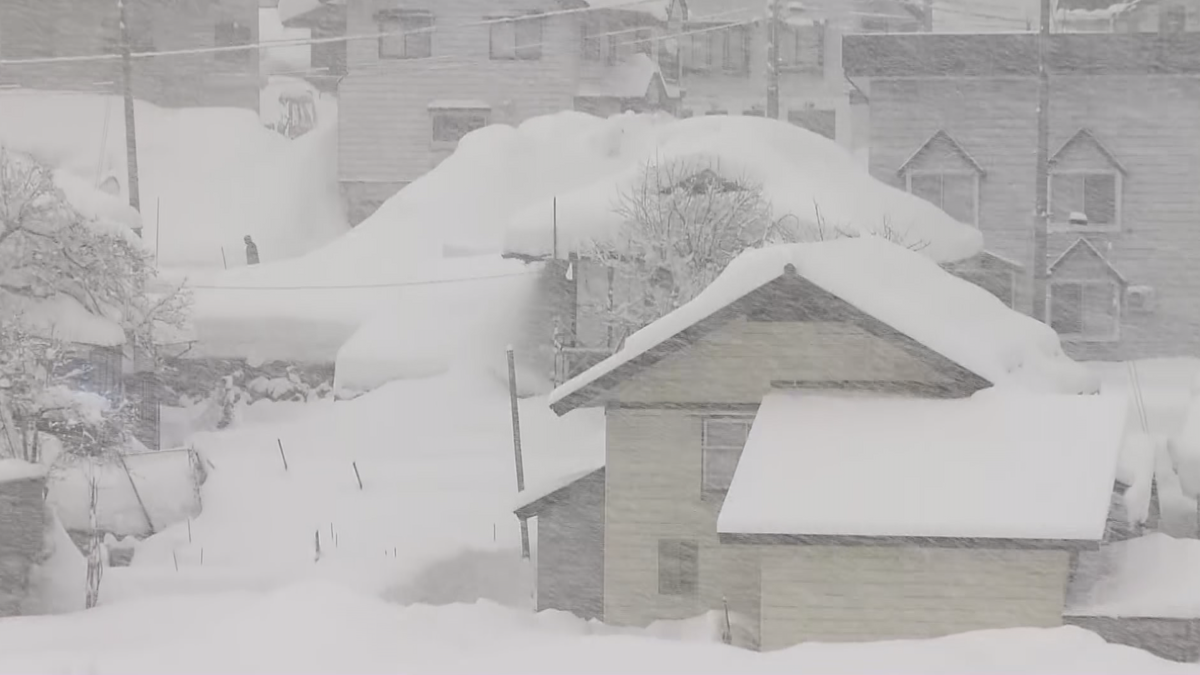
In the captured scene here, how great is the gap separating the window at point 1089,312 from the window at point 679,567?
15756mm

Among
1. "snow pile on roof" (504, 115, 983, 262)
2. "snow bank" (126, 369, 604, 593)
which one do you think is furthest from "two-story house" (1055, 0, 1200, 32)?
"snow bank" (126, 369, 604, 593)

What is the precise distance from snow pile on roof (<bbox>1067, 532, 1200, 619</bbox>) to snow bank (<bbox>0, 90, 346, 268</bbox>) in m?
24.5

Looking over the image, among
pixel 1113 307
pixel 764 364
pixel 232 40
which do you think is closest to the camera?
pixel 764 364

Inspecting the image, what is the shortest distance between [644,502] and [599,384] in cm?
119

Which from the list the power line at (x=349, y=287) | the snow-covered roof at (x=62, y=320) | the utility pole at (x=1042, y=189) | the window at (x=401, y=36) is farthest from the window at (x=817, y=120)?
the snow-covered roof at (x=62, y=320)

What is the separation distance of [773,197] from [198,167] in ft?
56.8

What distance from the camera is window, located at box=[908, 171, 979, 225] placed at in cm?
2925

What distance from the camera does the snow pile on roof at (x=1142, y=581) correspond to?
1220cm

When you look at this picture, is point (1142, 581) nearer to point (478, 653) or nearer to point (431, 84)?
point (478, 653)

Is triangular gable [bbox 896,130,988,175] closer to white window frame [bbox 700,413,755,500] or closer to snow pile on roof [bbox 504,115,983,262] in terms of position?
snow pile on roof [bbox 504,115,983,262]

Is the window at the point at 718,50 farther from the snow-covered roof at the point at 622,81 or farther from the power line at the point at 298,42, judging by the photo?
the power line at the point at 298,42

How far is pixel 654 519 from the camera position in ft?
48.6

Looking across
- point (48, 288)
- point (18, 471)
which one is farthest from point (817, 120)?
point (18, 471)

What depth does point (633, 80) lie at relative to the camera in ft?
125
